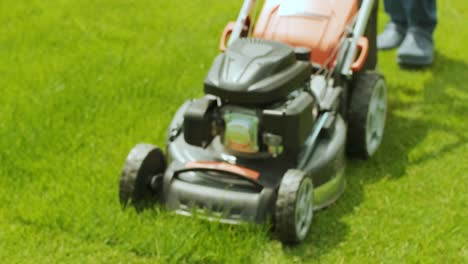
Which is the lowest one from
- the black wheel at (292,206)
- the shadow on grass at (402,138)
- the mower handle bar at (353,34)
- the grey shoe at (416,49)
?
the shadow on grass at (402,138)

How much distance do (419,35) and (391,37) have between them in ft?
0.62

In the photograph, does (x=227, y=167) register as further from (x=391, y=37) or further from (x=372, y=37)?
(x=391, y=37)

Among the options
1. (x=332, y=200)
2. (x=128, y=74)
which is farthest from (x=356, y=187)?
(x=128, y=74)

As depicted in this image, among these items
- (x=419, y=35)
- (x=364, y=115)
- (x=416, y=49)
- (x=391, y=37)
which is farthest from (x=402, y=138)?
(x=391, y=37)

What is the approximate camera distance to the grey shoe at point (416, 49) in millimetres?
4379

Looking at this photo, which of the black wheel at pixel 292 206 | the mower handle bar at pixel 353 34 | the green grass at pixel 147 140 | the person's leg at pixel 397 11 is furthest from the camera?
the person's leg at pixel 397 11

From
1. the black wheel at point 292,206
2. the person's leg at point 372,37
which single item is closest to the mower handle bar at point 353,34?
the person's leg at point 372,37

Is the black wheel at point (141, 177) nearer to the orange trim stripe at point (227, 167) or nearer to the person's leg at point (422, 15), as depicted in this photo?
the orange trim stripe at point (227, 167)

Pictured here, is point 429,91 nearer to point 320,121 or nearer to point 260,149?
point 320,121

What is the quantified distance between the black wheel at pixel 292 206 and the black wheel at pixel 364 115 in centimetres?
61

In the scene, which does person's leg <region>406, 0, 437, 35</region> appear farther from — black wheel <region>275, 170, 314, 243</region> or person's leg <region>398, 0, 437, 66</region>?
black wheel <region>275, 170, 314, 243</region>

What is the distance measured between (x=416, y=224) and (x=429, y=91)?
1.41 meters

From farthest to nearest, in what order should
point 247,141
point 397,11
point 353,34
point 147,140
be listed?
1. point 397,11
2. point 147,140
3. point 353,34
4. point 247,141

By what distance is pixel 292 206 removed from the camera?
257 centimetres
